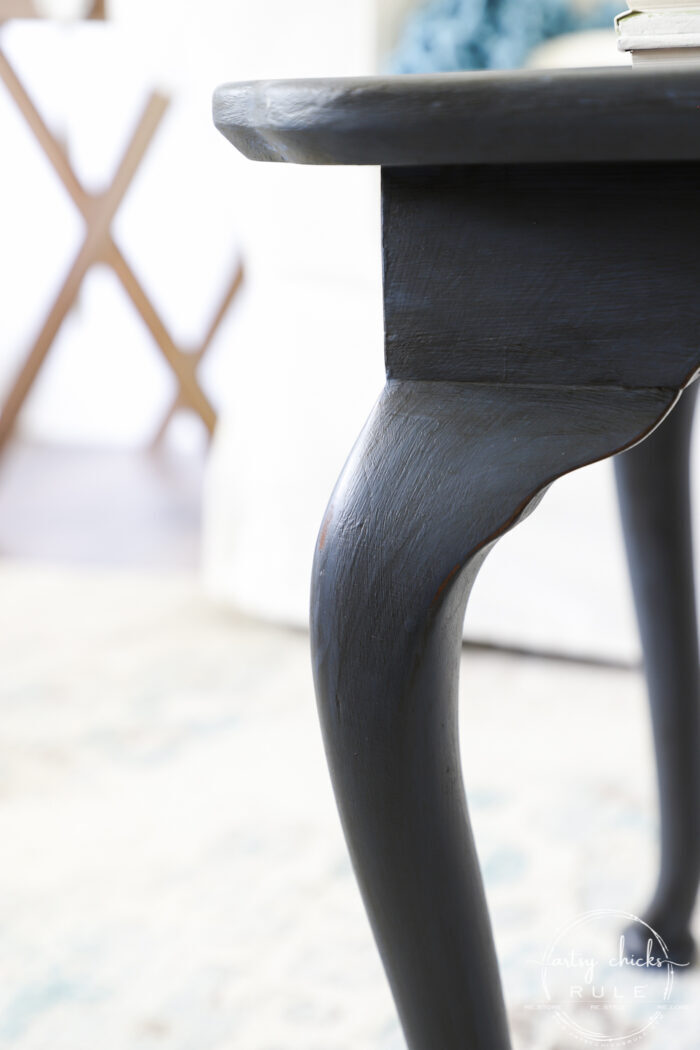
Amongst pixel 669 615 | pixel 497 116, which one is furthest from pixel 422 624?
pixel 669 615

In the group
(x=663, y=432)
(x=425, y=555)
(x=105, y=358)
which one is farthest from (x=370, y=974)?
(x=105, y=358)

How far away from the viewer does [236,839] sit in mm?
801

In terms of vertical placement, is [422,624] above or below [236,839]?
above

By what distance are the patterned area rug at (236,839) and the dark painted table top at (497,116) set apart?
48 centimetres

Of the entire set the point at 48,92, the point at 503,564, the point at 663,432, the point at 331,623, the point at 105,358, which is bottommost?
the point at 105,358

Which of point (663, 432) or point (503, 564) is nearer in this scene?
point (663, 432)

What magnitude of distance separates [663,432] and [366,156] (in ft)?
1.09

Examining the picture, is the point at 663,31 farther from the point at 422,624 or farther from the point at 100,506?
the point at 100,506

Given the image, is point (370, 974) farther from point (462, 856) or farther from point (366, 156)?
point (366, 156)

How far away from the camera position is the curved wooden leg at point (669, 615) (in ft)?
1.86

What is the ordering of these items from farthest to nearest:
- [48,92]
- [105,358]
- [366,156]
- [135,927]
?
1. [105,358]
2. [48,92]
3. [135,927]
4. [366,156]

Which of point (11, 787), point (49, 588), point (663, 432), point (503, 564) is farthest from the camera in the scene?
point (49, 588)

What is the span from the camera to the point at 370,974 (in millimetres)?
643

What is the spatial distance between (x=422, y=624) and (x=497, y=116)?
0.38 feet
